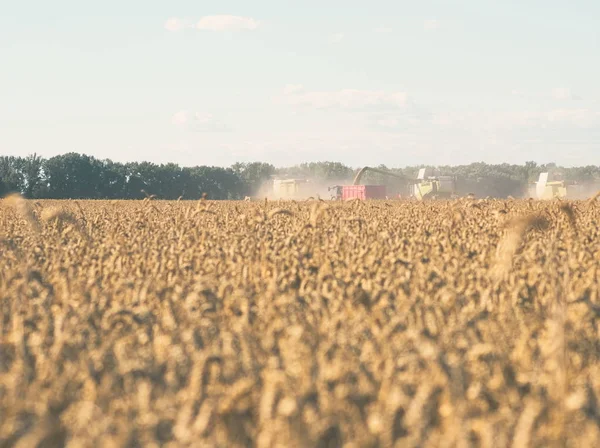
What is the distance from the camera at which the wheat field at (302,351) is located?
3.82m

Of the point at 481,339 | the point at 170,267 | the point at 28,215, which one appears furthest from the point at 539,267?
the point at 28,215

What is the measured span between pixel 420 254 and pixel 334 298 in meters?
3.01

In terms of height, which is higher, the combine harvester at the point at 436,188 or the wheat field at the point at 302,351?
the combine harvester at the point at 436,188

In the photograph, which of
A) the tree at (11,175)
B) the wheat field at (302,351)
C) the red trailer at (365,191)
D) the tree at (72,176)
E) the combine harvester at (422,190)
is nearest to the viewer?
the wheat field at (302,351)

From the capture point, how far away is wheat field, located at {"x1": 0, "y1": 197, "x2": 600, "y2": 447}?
12.5 ft

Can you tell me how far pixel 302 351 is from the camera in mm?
4785

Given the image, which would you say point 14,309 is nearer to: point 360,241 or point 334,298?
point 334,298

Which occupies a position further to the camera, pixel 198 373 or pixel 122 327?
pixel 122 327

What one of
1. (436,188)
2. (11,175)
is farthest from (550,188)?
(11,175)

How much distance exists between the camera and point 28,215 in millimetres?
10633

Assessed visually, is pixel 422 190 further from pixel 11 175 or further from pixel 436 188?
pixel 11 175

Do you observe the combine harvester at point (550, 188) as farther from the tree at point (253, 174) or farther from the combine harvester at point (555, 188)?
the tree at point (253, 174)

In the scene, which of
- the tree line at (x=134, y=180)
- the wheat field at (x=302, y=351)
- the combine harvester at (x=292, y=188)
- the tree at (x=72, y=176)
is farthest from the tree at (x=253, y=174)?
the wheat field at (x=302, y=351)

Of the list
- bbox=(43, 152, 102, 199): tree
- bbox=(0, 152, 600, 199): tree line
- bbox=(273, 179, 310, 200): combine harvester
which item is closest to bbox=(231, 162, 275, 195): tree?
bbox=(0, 152, 600, 199): tree line
